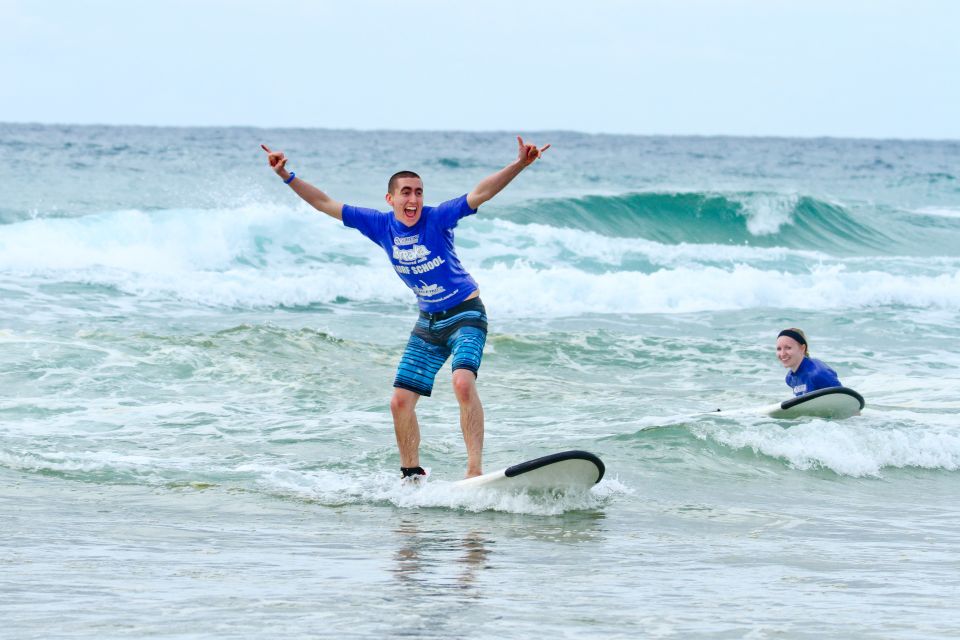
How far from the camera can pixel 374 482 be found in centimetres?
782

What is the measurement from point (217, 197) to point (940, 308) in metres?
18.0

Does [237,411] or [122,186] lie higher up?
[122,186]

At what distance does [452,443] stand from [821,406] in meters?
2.98

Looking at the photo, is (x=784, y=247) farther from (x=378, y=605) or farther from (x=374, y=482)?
(x=378, y=605)

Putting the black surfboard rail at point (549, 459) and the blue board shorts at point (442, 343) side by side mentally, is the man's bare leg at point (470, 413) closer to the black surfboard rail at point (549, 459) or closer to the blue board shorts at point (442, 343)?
→ the blue board shorts at point (442, 343)

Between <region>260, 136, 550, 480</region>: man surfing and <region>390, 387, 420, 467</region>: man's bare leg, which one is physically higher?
<region>260, 136, 550, 480</region>: man surfing

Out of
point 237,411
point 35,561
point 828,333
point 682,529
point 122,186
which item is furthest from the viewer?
point 122,186

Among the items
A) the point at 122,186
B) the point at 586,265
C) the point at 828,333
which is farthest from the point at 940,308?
the point at 122,186

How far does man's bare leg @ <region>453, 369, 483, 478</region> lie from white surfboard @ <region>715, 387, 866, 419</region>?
3.34 m

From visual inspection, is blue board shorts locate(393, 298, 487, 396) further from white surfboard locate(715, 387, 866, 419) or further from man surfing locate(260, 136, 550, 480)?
white surfboard locate(715, 387, 866, 419)

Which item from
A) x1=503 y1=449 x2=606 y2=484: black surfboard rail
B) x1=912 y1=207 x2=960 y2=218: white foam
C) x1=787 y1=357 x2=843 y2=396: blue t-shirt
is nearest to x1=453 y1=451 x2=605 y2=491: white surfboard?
x1=503 y1=449 x2=606 y2=484: black surfboard rail

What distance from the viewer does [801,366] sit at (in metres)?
10.0

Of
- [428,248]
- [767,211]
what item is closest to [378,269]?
[428,248]

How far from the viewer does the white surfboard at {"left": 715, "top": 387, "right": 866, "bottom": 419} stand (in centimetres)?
963
